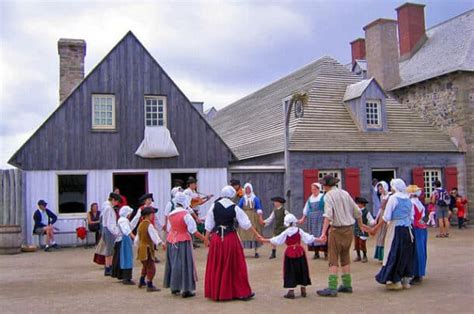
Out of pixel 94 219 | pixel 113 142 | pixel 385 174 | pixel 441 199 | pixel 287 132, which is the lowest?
pixel 94 219

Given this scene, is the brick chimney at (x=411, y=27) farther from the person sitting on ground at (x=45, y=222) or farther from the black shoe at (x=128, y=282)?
the black shoe at (x=128, y=282)

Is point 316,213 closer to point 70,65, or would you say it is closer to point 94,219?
point 94,219

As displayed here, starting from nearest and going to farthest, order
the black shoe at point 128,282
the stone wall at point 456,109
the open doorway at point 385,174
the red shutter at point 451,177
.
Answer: the black shoe at point 128,282
the open doorway at point 385,174
the red shutter at point 451,177
the stone wall at point 456,109

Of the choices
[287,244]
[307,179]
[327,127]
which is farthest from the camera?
[327,127]

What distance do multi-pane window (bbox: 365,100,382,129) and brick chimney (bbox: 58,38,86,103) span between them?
1040 centimetres

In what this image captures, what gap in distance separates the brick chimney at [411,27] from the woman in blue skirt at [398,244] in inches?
789

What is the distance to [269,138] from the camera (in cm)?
2069

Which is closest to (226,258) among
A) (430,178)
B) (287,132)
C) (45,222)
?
(45,222)

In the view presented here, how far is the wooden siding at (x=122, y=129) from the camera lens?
53.0 feet

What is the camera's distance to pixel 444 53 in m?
23.7

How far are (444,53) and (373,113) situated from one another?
579cm

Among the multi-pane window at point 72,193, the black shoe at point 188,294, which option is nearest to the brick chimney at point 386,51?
the multi-pane window at point 72,193

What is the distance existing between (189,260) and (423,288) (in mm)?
3638

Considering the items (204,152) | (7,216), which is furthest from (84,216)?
(204,152)
